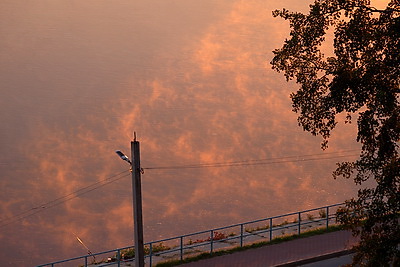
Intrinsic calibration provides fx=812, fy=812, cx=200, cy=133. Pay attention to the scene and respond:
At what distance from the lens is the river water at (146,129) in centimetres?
4306

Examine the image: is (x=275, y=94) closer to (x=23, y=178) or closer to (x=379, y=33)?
(x=23, y=178)

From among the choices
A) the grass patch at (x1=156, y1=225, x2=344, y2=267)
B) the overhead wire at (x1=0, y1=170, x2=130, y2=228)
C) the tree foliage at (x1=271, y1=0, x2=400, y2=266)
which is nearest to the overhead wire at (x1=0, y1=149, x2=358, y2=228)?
the overhead wire at (x1=0, y1=170, x2=130, y2=228)

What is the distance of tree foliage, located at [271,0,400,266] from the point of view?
1462 centimetres

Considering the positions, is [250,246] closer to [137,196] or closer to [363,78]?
[137,196]

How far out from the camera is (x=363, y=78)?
48.0 ft

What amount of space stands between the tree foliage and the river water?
24.5 m

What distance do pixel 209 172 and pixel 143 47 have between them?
22660 mm

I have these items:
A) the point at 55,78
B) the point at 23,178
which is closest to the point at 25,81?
the point at 55,78

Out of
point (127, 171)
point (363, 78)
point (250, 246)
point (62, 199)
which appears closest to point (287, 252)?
point (250, 246)

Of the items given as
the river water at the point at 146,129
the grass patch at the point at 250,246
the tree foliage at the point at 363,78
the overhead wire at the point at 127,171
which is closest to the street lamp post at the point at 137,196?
the grass patch at the point at 250,246

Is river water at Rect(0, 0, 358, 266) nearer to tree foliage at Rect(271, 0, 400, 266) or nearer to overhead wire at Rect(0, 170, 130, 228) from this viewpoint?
overhead wire at Rect(0, 170, 130, 228)

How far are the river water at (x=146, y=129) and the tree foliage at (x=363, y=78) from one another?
24489 millimetres

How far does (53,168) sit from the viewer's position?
49.4 meters

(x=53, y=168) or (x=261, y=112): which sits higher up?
(x=261, y=112)
